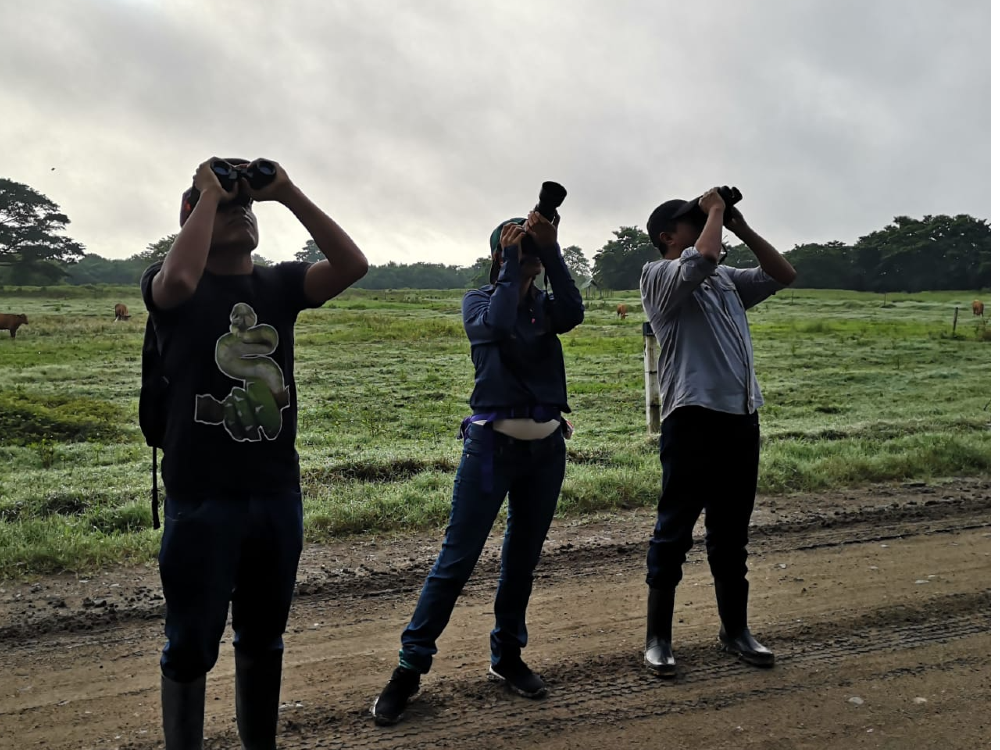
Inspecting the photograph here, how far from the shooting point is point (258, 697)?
2615 millimetres

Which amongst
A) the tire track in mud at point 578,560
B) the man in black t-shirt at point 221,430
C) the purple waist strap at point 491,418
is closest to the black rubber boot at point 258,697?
the man in black t-shirt at point 221,430

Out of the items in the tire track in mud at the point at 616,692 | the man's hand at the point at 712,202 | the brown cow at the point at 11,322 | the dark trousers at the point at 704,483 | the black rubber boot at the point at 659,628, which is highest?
the man's hand at the point at 712,202

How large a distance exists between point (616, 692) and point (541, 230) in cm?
Result: 186

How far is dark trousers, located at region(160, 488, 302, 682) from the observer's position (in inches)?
91.0

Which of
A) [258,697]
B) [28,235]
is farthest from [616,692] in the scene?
[28,235]

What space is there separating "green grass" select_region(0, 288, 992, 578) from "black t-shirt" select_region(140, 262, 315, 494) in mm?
1915

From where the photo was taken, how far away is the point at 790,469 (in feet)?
23.2

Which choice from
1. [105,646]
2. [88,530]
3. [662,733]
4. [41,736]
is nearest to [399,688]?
[662,733]

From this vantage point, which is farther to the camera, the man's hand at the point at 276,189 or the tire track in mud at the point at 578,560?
the tire track in mud at the point at 578,560

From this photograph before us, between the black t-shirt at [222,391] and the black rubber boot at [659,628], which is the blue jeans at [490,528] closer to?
the black rubber boot at [659,628]

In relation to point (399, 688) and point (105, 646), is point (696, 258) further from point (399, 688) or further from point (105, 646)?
point (105, 646)

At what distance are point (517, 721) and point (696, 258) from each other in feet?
6.29

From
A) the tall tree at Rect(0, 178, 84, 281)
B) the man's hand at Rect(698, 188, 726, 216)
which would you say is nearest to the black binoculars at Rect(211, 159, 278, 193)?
the man's hand at Rect(698, 188, 726, 216)

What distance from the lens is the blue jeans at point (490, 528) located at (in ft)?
10.5
